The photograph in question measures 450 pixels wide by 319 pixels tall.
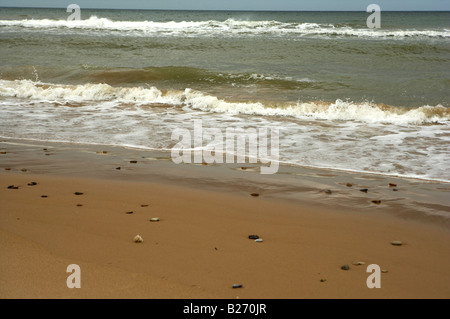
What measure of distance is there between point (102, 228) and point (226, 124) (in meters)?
5.16

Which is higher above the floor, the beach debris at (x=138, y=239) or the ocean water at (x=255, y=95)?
the ocean water at (x=255, y=95)

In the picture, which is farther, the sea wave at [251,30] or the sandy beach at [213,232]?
the sea wave at [251,30]

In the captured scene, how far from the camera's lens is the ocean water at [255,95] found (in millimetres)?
6984

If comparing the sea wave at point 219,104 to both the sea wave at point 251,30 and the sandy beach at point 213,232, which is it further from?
the sea wave at point 251,30

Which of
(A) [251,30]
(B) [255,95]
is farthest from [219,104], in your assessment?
(A) [251,30]

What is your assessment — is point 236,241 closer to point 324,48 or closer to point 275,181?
point 275,181

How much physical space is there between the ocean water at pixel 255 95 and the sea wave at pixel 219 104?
3cm

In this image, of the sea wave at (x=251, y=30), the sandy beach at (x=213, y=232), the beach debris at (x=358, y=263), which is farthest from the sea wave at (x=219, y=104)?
the sea wave at (x=251, y=30)

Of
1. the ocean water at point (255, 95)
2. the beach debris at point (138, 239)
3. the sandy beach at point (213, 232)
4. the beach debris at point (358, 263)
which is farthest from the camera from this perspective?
the ocean water at point (255, 95)

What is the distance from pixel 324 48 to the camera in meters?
20.5

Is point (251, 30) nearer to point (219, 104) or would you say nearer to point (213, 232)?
point (219, 104)

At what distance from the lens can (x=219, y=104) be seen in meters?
10.4
